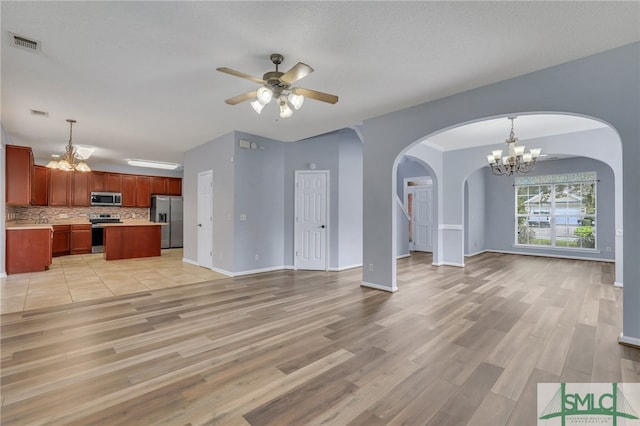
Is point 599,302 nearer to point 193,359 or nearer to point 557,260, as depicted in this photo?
point 557,260

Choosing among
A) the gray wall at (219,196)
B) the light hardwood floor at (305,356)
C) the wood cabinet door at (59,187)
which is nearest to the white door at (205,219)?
the gray wall at (219,196)

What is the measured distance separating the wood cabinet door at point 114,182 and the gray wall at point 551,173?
11644mm

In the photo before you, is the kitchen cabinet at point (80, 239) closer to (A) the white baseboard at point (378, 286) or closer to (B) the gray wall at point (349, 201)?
(B) the gray wall at point (349, 201)

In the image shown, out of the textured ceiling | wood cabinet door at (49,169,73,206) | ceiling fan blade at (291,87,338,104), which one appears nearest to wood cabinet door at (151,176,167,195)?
wood cabinet door at (49,169,73,206)

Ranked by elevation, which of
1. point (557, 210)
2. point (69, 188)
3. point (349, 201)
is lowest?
point (557, 210)

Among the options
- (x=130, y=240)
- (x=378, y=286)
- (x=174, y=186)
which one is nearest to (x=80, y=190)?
(x=174, y=186)

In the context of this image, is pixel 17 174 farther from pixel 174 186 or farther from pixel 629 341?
pixel 629 341

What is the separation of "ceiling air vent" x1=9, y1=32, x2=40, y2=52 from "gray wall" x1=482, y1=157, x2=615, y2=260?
34.0ft

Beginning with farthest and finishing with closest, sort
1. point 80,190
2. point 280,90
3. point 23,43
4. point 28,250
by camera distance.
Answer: point 80,190 → point 28,250 → point 280,90 → point 23,43

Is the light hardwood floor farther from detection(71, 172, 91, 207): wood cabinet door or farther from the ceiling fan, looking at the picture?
detection(71, 172, 91, 207): wood cabinet door

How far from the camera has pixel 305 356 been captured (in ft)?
7.98

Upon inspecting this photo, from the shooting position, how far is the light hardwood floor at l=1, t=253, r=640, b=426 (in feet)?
5.84

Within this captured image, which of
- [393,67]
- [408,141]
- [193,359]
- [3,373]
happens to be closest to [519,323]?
[408,141]

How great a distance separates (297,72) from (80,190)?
9.10 meters
